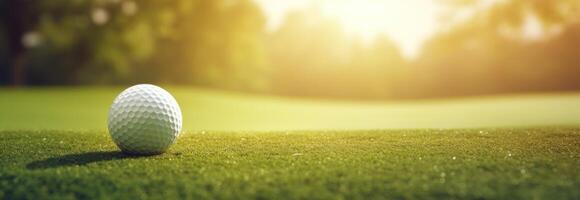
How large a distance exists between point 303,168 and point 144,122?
6.72ft

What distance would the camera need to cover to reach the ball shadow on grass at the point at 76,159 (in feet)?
17.9

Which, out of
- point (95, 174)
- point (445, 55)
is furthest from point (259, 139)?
point (445, 55)

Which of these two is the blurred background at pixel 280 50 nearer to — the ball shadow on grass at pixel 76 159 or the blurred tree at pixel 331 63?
the blurred tree at pixel 331 63

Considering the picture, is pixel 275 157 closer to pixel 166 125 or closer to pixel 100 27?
pixel 166 125

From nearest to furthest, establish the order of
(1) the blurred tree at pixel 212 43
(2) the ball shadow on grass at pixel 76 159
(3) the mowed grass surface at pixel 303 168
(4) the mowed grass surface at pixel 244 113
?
(3) the mowed grass surface at pixel 303 168 → (2) the ball shadow on grass at pixel 76 159 → (4) the mowed grass surface at pixel 244 113 → (1) the blurred tree at pixel 212 43

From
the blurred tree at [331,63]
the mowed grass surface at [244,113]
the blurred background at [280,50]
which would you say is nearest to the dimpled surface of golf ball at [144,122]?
the mowed grass surface at [244,113]

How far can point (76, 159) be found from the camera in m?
5.81

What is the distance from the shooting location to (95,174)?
4.96m

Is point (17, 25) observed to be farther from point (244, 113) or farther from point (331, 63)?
point (331, 63)

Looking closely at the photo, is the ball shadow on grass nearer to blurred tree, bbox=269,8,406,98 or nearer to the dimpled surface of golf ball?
the dimpled surface of golf ball

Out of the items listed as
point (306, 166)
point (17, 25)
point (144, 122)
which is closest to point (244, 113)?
point (144, 122)

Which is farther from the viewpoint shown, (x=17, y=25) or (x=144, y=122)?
(x=17, y=25)

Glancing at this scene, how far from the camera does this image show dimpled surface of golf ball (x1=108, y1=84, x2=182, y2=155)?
19.7 ft

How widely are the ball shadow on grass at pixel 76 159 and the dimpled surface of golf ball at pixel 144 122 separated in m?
0.18
